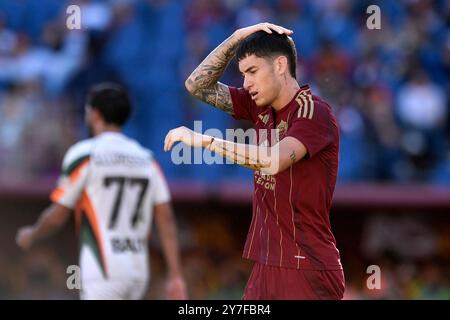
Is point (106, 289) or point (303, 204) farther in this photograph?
point (106, 289)

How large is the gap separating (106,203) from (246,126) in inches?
178

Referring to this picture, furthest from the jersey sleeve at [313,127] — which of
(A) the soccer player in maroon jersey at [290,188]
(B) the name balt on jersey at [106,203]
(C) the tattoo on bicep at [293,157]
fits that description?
(B) the name balt on jersey at [106,203]

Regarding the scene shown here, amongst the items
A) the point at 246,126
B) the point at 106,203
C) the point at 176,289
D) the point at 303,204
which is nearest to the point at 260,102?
the point at 303,204

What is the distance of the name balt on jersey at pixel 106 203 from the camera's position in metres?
7.42

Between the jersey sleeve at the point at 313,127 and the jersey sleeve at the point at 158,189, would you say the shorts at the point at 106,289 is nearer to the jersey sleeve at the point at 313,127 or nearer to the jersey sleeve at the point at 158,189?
the jersey sleeve at the point at 158,189

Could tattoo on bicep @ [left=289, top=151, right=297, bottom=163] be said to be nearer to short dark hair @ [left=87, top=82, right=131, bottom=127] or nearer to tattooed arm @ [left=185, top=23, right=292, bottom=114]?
tattooed arm @ [left=185, top=23, right=292, bottom=114]

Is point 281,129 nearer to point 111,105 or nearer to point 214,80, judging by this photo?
point 214,80

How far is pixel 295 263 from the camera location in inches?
217

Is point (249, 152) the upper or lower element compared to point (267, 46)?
lower

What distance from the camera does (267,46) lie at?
5.64 metres

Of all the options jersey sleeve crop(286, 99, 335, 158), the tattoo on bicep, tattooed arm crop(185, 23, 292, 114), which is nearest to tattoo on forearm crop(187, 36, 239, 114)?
tattooed arm crop(185, 23, 292, 114)

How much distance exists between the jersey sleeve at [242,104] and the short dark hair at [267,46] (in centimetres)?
44
